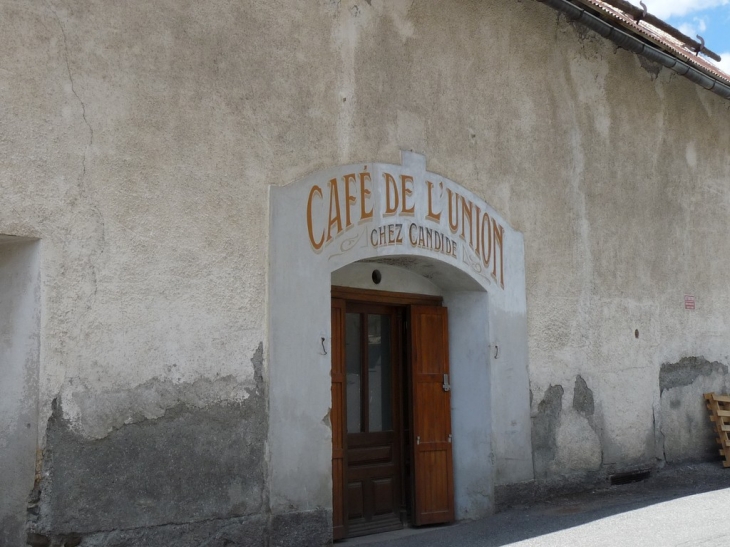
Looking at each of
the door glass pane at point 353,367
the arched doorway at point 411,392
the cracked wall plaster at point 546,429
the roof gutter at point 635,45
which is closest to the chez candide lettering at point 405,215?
the arched doorway at point 411,392

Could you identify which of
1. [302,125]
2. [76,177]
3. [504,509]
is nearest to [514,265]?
[504,509]

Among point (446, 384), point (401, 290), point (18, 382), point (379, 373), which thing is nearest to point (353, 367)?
point (379, 373)

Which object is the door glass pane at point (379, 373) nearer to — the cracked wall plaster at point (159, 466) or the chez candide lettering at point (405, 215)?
the chez candide lettering at point (405, 215)

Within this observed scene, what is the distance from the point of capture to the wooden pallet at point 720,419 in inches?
422

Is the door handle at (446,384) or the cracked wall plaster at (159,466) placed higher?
the door handle at (446,384)

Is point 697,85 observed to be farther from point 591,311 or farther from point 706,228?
point 591,311

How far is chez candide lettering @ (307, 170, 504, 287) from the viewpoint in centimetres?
693

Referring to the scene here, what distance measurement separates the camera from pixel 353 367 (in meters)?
7.85

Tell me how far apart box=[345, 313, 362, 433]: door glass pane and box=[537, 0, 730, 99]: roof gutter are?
147 inches

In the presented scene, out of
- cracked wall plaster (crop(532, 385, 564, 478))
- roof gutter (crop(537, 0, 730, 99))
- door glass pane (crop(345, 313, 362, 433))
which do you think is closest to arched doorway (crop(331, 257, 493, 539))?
door glass pane (crop(345, 313, 362, 433))

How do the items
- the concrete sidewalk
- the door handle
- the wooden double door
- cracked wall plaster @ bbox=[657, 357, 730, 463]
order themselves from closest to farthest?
the concrete sidewalk → the wooden double door → the door handle → cracked wall plaster @ bbox=[657, 357, 730, 463]

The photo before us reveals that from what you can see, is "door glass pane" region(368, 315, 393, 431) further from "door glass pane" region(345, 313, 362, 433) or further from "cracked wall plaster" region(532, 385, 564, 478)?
"cracked wall plaster" region(532, 385, 564, 478)

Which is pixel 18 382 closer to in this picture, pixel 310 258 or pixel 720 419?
pixel 310 258

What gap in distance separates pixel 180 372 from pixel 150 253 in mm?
826
